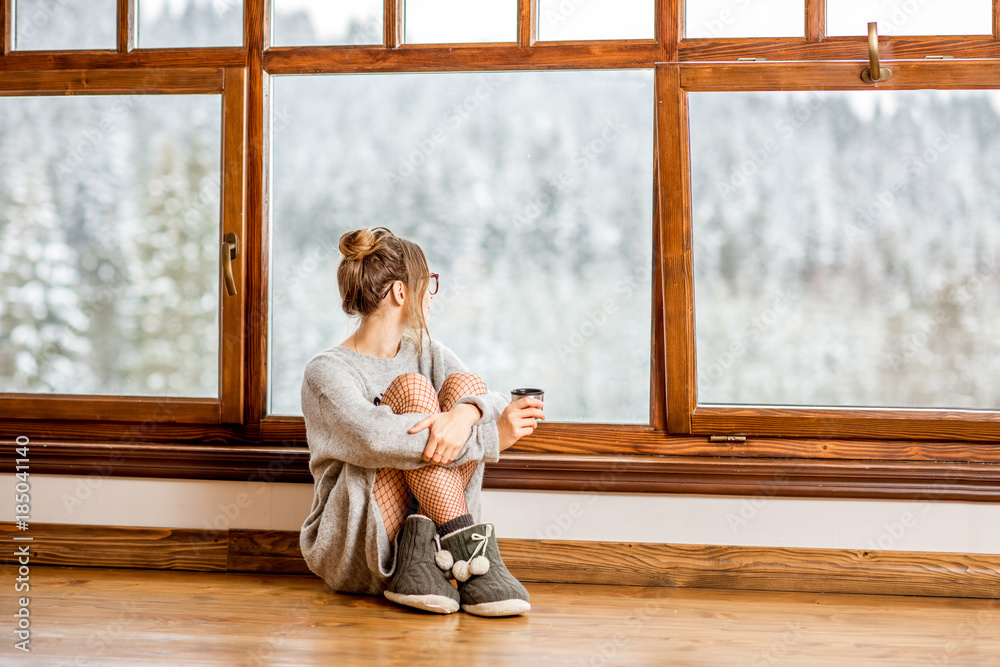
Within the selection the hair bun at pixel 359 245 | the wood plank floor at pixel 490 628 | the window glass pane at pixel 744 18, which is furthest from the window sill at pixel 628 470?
the window glass pane at pixel 744 18

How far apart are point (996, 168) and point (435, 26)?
58.4 inches

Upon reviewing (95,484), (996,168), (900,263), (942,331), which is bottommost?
(95,484)

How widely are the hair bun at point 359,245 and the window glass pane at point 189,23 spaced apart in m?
0.72

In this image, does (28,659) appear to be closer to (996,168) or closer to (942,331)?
(942,331)

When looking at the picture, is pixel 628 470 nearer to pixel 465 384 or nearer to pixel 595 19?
pixel 465 384

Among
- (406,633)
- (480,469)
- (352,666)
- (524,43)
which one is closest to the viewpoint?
(352,666)

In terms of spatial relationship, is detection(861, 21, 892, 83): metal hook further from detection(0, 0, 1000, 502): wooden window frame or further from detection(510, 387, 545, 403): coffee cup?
detection(510, 387, 545, 403): coffee cup

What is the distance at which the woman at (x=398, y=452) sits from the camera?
1795 mm

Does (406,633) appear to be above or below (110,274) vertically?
below

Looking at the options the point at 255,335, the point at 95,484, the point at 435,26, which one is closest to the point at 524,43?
the point at 435,26

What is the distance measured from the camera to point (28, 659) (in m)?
1.52

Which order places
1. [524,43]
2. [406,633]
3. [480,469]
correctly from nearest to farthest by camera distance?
[406,633], [480,469], [524,43]

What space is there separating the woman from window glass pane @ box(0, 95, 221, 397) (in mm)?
530

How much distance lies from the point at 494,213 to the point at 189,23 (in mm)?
999
